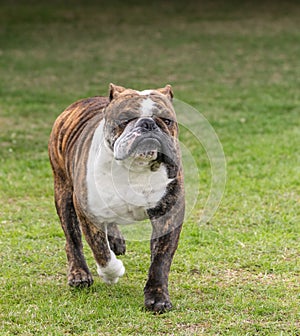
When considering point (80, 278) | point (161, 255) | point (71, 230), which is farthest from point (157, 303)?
point (71, 230)

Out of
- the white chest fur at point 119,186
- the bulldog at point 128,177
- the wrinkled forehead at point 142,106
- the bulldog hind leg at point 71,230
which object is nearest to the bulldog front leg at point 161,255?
the bulldog at point 128,177

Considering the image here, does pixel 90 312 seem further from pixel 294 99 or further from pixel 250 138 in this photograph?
pixel 294 99

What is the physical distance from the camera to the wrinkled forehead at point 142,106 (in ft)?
16.2

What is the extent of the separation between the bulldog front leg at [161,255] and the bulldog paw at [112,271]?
36cm

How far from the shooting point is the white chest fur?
16.6 ft

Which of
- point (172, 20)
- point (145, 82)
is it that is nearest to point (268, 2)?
point (172, 20)

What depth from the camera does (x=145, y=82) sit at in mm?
14648

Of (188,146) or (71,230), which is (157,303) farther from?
(188,146)

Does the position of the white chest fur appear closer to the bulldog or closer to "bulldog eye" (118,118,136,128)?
the bulldog

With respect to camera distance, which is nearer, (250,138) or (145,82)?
(250,138)

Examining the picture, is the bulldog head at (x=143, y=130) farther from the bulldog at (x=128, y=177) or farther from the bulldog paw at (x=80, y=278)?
the bulldog paw at (x=80, y=278)

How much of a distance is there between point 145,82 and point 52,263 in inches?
334

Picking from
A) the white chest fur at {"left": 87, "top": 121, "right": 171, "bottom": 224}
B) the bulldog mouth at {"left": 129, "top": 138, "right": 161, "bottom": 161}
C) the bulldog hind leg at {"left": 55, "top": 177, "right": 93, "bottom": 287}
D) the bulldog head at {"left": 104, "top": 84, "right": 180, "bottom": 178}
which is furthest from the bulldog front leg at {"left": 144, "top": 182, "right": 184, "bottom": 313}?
the bulldog hind leg at {"left": 55, "top": 177, "right": 93, "bottom": 287}

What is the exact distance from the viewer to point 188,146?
10508 mm
